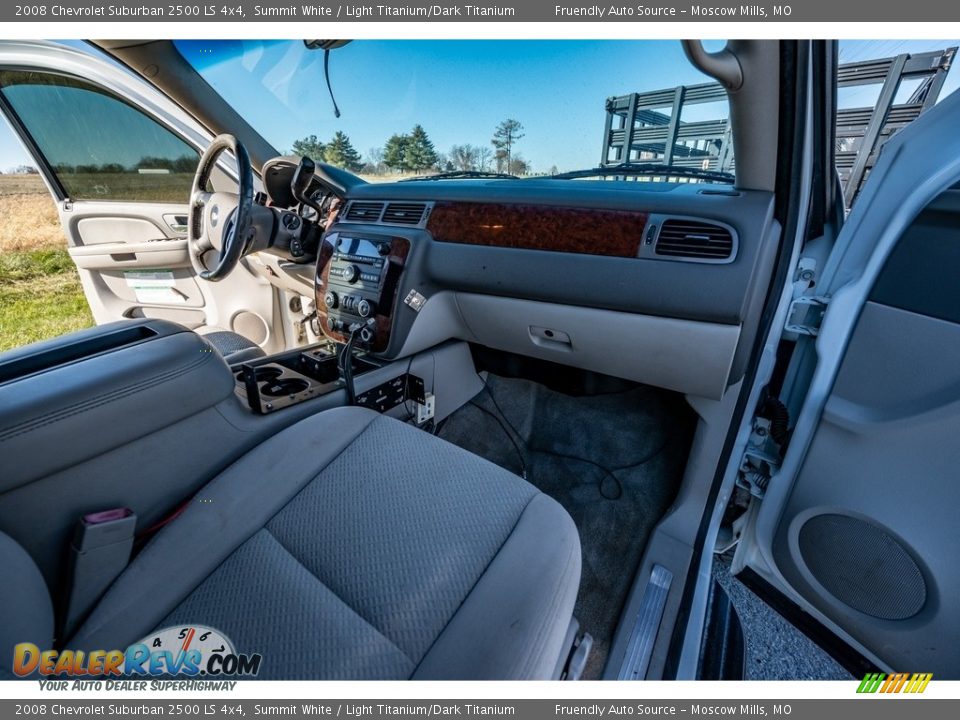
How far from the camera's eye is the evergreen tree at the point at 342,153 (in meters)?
1.96

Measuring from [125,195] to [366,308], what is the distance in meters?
2.07

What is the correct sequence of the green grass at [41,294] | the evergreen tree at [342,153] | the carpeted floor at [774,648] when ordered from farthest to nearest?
1. the green grass at [41,294]
2. the evergreen tree at [342,153]
3. the carpeted floor at [774,648]

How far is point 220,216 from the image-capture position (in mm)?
1591

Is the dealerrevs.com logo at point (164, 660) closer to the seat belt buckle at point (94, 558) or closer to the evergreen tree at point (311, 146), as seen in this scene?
the seat belt buckle at point (94, 558)

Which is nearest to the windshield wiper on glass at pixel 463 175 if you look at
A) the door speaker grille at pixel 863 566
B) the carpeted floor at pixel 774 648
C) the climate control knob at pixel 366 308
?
the climate control knob at pixel 366 308

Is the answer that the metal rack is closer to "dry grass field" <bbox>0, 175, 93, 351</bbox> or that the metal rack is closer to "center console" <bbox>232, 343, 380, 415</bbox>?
"center console" <bbox>232, 343, 380, 415</bbox>

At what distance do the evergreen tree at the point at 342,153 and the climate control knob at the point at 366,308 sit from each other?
80 cm

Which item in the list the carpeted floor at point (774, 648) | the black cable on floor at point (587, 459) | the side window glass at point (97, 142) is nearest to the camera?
the carpeted floor at point (774, 648)

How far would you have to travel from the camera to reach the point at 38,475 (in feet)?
2.49

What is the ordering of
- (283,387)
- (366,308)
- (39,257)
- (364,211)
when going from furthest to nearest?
1. (39,257)
2. (364,211)
3. (366,308)
4. (283,387)

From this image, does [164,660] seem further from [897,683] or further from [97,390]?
[897,683]

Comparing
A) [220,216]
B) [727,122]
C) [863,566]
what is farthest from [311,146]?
[863,566]

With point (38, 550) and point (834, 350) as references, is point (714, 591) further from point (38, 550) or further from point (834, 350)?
point (38, 550)

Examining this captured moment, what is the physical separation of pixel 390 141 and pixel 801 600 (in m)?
2.16
